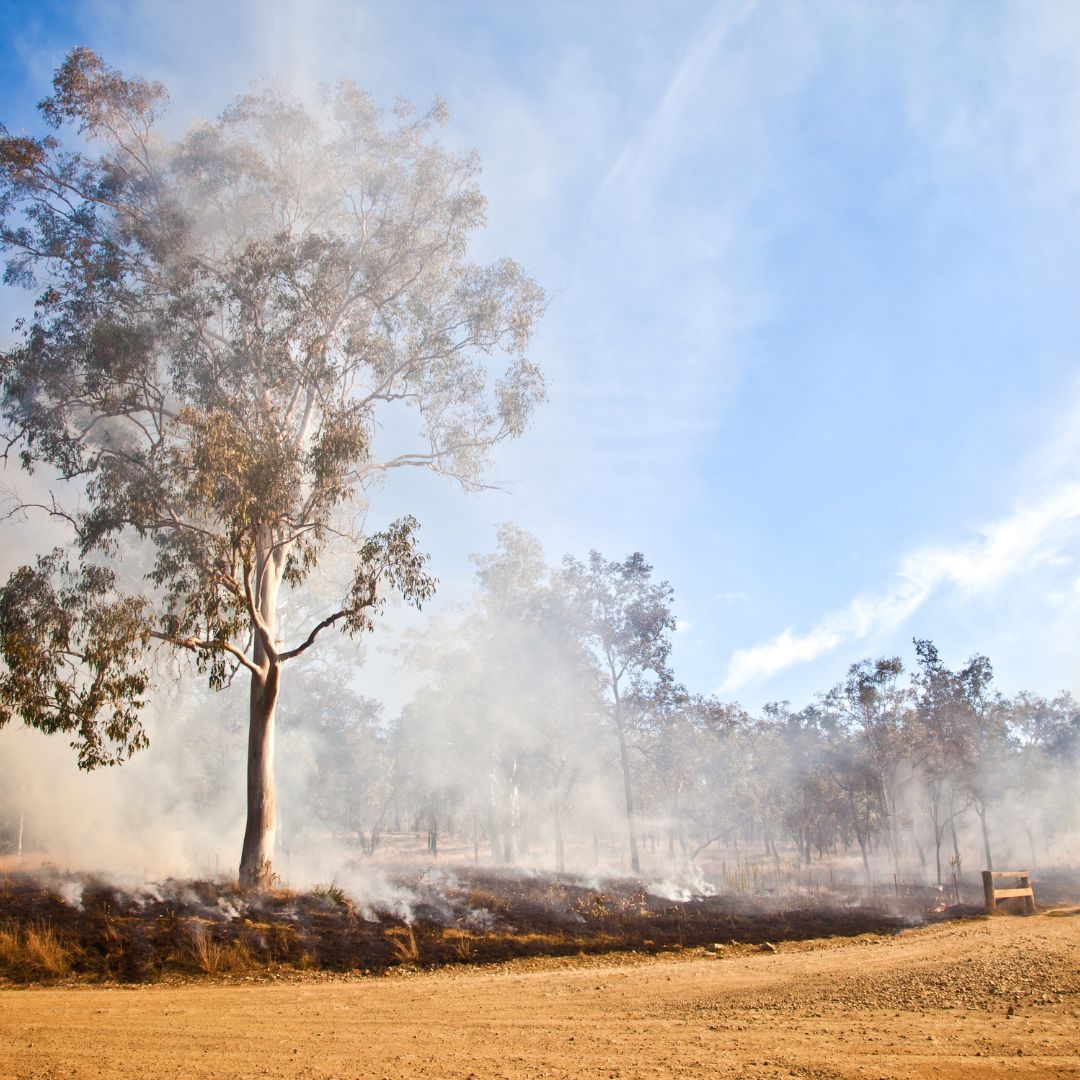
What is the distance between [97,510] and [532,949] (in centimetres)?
1161

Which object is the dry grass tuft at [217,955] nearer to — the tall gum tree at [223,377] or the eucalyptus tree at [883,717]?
the tall gum tree at [223,377]

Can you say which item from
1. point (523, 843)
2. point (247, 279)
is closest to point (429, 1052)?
point (247, 279)

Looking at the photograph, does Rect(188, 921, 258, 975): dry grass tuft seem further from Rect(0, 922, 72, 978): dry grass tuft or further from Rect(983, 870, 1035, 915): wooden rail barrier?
Rect(983, 870, 1035, 915): wooden rail barrier

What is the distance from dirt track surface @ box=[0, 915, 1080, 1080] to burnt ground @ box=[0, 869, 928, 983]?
94cm

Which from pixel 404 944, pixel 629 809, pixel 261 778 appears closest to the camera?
pixel 404 944

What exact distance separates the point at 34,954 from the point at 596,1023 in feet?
23.8

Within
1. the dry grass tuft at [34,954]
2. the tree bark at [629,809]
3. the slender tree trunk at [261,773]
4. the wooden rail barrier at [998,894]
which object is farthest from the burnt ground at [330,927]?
the tree bark at [629,809]

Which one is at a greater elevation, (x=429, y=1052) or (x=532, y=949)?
(x=429, y=1052)

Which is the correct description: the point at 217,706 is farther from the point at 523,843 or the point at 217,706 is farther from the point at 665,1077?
the point at 665,1077

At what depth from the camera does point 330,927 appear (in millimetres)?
11523

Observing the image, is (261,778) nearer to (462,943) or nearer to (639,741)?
(462,943)

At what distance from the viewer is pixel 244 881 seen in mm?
14820

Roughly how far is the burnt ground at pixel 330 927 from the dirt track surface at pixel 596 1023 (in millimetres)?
942

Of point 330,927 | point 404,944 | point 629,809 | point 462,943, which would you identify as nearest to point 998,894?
point 462,943
